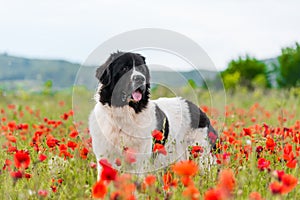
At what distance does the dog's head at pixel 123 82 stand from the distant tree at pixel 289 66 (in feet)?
78.9

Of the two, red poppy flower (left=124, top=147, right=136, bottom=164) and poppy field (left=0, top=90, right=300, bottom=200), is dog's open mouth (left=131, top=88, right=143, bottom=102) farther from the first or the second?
red poppy flower (left=124, top=147, right=136, bottom=164)

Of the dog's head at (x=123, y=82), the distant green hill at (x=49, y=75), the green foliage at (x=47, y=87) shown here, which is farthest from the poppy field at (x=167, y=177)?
the green foliage at (x=47, y=87)

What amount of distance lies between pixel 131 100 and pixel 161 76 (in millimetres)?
605

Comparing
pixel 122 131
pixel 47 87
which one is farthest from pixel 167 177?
pixel 47 87

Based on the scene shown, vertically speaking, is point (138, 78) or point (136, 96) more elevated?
point (138, 78)

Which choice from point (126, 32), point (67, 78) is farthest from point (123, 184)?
point (67, 78)

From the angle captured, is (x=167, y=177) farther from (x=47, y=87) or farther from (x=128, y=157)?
(x=47, y=87)

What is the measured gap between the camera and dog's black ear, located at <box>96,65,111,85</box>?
5.44 metres

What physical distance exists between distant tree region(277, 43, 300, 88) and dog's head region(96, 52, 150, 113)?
24.0 meters

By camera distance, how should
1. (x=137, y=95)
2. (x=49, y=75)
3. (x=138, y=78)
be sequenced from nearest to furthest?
(x=138, y=78) → (x=137, y=95) → (x=49, y=75)

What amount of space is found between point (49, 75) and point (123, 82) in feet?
123

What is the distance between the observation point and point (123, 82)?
5.25 m

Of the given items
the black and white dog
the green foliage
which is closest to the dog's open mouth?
the black and white dog

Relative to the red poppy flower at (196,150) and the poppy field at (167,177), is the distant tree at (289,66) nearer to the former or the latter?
the poppy field at (167,177)
